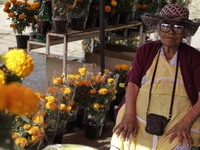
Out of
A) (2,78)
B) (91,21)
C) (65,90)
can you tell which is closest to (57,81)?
(65,90)

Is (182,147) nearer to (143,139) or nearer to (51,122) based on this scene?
(143,139)

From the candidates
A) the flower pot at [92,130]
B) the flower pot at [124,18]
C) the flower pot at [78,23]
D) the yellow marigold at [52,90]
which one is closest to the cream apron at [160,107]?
the yellow marigold at [52,90]

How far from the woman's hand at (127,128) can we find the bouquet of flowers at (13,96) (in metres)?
1.12

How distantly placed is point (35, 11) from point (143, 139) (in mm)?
1982

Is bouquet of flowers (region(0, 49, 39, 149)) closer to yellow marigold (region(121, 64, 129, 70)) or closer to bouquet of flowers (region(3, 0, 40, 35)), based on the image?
yellow marigold (region(121, 64, 129, 70))

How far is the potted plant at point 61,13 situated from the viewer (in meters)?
2.93

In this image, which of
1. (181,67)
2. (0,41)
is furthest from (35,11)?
(0,41)

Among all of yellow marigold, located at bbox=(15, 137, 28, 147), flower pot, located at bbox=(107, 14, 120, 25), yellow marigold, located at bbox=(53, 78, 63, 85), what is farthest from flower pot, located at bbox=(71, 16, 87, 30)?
yellow marigold, located at bbox=(15, 137, 28, 147)

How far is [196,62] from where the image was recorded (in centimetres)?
198

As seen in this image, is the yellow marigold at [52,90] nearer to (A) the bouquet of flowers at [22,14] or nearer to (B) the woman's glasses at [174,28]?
(B) the woman's glasses at [174,28]

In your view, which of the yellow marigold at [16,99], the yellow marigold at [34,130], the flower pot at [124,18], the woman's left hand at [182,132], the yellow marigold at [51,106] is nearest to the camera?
the yellow marigold at [16,99]

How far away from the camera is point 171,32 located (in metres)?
1.99

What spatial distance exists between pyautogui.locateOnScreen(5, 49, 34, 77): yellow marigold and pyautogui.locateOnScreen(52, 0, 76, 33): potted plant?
215 cm

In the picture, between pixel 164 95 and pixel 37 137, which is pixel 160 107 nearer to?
pixel 164 95
